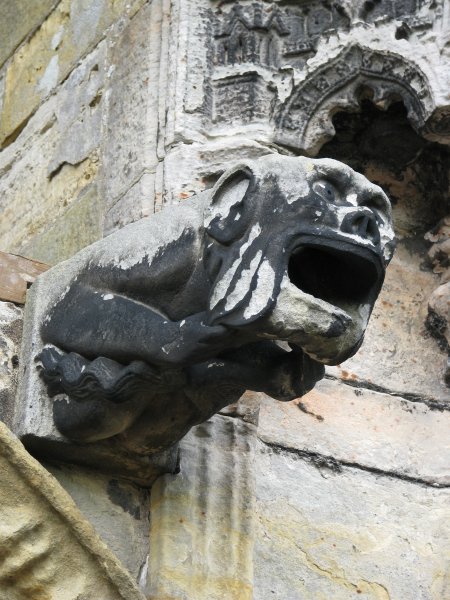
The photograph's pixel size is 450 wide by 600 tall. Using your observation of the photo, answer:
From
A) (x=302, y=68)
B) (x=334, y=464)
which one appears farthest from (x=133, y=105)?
(x=334, y=464)

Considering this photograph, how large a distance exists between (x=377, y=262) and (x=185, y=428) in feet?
1.82

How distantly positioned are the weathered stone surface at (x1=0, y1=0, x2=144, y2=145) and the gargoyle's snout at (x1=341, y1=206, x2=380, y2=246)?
1345 millimetres

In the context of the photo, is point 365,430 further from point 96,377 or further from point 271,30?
point 271,30

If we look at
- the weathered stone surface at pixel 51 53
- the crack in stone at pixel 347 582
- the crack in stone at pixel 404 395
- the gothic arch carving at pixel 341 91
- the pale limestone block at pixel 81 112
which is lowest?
the crack in stone at pixel 347 582

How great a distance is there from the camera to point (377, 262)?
290 centimetres

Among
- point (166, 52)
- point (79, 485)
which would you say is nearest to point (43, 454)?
point (79, 485)

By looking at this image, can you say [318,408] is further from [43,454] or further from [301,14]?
[301,14]

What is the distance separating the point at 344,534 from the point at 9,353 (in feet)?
2.56

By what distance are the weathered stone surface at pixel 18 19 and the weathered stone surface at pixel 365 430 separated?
4.79 ft

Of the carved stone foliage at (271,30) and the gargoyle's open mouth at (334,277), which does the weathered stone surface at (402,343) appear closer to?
the carved stone foliage at (271,30)

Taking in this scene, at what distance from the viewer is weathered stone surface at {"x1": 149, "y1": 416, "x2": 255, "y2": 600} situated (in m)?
3.26

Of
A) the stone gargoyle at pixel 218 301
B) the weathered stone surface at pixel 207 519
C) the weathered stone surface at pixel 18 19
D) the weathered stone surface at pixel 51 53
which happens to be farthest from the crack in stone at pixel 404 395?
the weathered stone surface at pixel 18 19

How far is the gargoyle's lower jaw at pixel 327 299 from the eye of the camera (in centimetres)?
284

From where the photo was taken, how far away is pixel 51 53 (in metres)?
4.44
